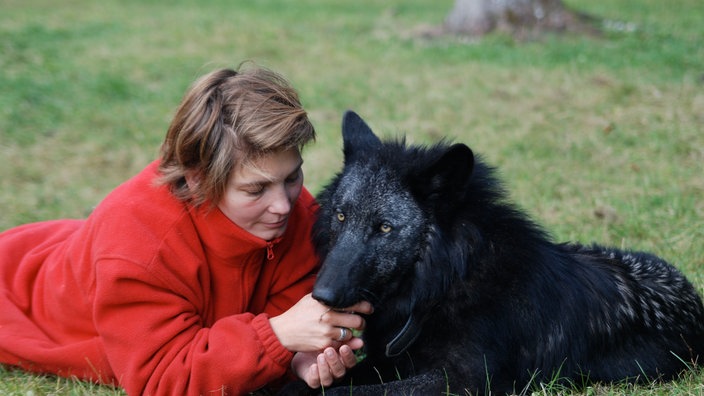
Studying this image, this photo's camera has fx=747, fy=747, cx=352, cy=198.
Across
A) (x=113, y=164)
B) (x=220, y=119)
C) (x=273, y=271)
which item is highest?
(x=220, y=119)

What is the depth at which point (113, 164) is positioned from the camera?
9172 mm

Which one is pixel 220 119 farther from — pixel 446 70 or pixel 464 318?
pixel 446 70

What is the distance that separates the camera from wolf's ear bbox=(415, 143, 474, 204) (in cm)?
A: 379

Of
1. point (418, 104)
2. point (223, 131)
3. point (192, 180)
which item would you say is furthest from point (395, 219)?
point (418, 104)

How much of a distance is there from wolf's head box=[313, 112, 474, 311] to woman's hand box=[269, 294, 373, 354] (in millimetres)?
147

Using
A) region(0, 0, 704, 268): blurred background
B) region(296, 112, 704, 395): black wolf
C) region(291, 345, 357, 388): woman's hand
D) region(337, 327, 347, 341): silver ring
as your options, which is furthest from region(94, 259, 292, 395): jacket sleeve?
region(0, 0, 704, 268): blurred background

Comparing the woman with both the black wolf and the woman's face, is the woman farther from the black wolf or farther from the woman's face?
the black wolf

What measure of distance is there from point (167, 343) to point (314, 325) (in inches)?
31.2

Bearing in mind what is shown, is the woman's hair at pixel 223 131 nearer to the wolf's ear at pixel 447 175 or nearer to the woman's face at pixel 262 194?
the woman's face at pixel 262 194

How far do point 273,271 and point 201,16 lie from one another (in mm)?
12947

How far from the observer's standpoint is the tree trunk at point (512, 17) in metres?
13.5

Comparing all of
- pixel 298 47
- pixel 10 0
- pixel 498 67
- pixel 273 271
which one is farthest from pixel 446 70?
pixel 10 0

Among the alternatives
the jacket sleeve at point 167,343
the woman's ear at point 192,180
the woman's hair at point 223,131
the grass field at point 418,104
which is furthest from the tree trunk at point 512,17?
the jacket sleeve at point 167,343

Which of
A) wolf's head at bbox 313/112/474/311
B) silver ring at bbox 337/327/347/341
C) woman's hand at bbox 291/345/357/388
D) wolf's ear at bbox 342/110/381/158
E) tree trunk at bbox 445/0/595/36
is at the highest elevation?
tree trunk at bbox 445/0/595/36
